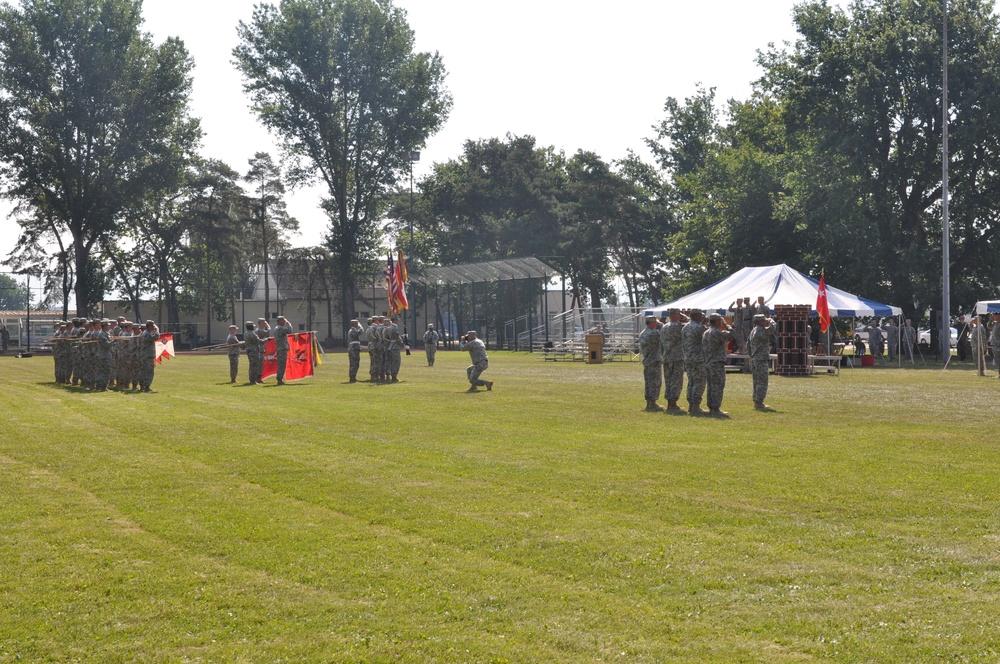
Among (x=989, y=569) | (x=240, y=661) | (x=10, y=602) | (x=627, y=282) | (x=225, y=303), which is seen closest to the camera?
(x=240, y=661)

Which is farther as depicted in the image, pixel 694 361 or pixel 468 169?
pixel 468 169

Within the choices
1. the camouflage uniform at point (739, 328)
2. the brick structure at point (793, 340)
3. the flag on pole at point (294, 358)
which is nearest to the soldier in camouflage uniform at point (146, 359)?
the flag on pole at point (294, 358)

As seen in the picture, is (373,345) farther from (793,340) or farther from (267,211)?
(267,211)

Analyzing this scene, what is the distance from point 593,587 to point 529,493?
386 centimetres

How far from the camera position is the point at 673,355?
68.5 feet

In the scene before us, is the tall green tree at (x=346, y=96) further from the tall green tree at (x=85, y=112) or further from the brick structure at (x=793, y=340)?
the brick structure at (x=793, y=340)

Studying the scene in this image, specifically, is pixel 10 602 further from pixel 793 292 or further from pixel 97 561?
pixel 793 292

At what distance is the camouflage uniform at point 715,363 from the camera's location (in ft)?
65.1

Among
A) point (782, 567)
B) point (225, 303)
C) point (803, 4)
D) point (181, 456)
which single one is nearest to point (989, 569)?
point (782, 567)

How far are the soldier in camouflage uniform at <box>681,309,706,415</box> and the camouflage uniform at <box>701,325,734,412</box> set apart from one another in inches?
4.8

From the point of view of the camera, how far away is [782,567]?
781 cm

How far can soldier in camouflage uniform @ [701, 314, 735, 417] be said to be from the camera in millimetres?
19844

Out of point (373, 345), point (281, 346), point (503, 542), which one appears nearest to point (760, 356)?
point (373, 345)

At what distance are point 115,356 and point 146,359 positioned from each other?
1935mm
